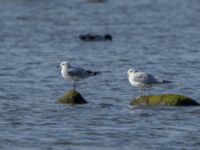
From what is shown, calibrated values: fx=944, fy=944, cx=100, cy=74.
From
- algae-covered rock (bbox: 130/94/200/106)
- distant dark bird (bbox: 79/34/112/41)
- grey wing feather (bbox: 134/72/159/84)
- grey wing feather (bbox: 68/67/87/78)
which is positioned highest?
distant dark bird (bbox: 79/34/112/41)

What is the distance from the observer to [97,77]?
1033 inches

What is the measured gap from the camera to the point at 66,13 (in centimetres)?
5238

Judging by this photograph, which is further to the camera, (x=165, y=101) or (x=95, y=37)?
(x=95, y=37)

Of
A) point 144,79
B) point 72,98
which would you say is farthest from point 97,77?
point 72,98

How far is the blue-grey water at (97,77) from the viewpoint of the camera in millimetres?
17109

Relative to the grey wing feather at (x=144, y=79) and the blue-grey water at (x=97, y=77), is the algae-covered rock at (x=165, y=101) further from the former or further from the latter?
the grey wing feather at (x=144, y=79)

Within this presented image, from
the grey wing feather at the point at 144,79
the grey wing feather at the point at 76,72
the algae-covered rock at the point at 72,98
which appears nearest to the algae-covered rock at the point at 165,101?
the grey wing feather at the point at 144,79

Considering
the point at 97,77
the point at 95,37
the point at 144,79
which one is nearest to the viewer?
the point at 144,79

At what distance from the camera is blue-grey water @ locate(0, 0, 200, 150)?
56.1ft

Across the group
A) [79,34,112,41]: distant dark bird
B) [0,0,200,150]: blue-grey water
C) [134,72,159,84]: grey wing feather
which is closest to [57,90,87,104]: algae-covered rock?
[0,0,200,150]: blue-grey water

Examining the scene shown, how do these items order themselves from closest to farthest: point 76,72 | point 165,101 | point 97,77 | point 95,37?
point 165,101
point 76,72
point 97,77
point 95,37

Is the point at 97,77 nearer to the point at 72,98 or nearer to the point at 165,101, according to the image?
the point at 72,98

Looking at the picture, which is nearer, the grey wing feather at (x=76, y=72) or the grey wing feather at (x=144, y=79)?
the grey wing feather at (x=144, y=79)

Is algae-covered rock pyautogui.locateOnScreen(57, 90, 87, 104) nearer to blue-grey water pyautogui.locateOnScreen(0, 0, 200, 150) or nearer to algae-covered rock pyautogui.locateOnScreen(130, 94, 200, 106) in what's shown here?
blue-grey water pyautogui.locateOnScreen(0, 0, 200, 150)
